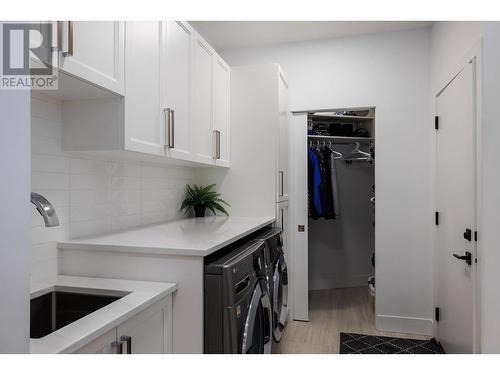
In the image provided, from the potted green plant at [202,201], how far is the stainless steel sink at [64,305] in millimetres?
1381

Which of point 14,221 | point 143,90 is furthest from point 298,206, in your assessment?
point 14,221

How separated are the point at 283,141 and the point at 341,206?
162 cm

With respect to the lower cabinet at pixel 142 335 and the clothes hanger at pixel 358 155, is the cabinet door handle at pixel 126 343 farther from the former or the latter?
the clothes hanger at pixel 358 155

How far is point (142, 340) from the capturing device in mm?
1176

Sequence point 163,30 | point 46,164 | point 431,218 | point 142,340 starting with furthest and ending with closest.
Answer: point 431,218
point 163,30
point 46,164
point 142,340

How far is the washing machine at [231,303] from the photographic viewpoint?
1.32 metres

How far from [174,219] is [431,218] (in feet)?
6.90

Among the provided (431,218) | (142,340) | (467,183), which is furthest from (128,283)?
(431,218)

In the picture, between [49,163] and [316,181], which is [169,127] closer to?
[49,163]

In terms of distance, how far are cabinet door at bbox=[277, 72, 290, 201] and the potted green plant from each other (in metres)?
0.50

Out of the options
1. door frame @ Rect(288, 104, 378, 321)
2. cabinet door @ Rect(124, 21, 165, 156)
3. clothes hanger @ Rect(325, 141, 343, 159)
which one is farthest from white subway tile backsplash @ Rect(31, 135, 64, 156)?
clothes hanger @ Rect(325, 141, 343, 159)

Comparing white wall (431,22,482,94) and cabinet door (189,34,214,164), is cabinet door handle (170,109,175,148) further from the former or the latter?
white wall (431,22,482,94)

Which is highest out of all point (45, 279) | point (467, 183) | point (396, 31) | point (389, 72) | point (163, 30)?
point (396, 31)

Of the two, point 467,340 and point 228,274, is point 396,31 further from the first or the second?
point 228,274
